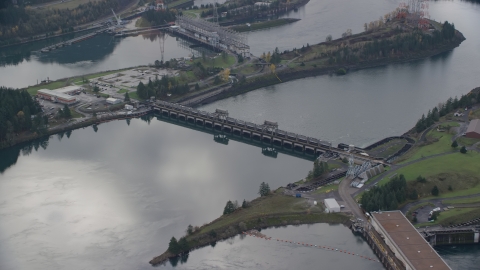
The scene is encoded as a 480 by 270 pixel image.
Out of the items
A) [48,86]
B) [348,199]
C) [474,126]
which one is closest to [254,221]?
[348,199]

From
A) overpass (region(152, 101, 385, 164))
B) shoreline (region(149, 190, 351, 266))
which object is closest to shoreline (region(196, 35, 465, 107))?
overpass (region(152, 101, 385, 164))

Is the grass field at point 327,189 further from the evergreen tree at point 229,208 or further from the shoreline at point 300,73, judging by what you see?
the shoreline at point 300,73

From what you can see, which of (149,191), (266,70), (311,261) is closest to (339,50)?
(266,70)

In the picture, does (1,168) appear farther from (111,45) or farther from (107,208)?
(111,45)

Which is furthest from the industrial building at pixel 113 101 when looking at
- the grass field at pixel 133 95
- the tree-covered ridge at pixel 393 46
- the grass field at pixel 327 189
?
the grass field at pixel 327 189

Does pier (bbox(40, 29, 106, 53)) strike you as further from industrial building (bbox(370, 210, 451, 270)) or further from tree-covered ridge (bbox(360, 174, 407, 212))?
industrial building (bbox(370, 210, 451, 270))

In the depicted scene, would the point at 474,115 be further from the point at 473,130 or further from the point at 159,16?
the point at 159,16

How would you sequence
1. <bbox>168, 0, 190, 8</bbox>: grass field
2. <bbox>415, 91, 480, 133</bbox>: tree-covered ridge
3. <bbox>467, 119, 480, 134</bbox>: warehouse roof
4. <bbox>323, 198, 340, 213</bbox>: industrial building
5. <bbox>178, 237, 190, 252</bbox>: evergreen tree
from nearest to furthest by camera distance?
<bbox>178, 237, 190, 252</bbox>: evergreen tree → <bbox>323, 198, 340, 213</bbox>: industrial building → <bbox>467, 119, 480, 134</bbox>: warehouse roof → <bbox>415, 91, 480, 133</bbox>: tree-covered ridge → <bbox>168, 0, 190, 8</bbox>: grass field
